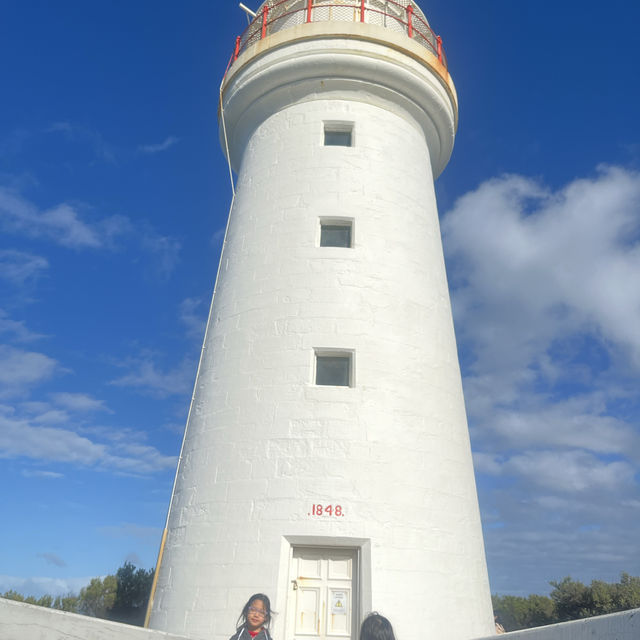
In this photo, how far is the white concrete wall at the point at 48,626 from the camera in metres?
4.78

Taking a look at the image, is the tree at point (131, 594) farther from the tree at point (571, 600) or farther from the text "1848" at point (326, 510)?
the tree at point (571, 600)

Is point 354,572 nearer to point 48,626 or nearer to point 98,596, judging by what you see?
point 48,626

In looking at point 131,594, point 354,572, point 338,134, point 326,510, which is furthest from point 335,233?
point 131,594

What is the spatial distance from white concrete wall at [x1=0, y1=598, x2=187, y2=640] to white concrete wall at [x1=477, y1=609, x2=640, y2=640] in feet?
12.3

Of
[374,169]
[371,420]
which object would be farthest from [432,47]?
[371,420]

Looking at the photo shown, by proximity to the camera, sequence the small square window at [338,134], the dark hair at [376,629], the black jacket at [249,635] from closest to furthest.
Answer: the dark hair at [376,629], the black jacket at [249,635], the small square window at [338,134]

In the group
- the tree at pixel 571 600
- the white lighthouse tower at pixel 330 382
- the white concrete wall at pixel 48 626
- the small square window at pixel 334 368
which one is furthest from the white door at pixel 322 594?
the tree at pixel 571 600

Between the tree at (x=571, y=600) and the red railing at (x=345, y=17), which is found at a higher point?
the red railing at (x=345, y=17)

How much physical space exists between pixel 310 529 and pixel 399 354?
12.0ft

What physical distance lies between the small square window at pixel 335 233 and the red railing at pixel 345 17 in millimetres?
6285

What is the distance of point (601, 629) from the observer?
3.83 metres

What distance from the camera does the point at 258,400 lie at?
34.6 feet

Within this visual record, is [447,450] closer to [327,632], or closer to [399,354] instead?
[399,354]

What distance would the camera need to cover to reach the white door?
908 centimetres
